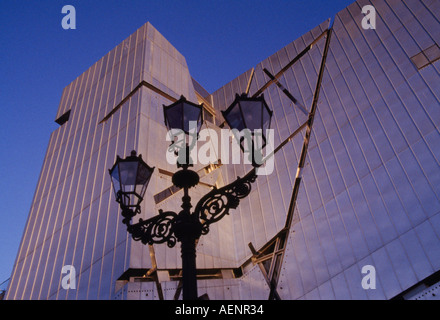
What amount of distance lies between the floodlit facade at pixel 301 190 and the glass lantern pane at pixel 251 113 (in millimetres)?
3970

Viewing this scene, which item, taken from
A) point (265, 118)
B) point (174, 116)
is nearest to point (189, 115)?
point (174, 116)

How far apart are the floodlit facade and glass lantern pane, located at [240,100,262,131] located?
397 centimetres

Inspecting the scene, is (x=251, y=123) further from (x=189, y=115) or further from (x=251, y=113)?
(x=189, y=115)

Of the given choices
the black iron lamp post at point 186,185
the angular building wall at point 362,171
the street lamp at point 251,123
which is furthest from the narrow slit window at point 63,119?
the street lamp at point 251,123

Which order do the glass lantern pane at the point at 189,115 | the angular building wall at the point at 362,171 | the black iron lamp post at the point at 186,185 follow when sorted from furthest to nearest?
the angular building wall at the point at 362,171 < the glass lantern pane at the point at 189,115 < the black iron lamp post at the point at 186,185

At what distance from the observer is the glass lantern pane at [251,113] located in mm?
4051

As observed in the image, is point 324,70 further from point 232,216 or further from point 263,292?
point 263,292

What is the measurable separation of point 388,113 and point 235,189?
5.25 meters

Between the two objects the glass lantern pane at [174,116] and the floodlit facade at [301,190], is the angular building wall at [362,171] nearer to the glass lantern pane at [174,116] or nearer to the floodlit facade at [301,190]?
the floodlit facade at [301,190]

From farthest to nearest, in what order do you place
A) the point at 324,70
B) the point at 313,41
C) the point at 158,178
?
the point at 313,41
the point at 324,70
the point at 158,178

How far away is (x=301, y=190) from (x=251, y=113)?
498 centimetres

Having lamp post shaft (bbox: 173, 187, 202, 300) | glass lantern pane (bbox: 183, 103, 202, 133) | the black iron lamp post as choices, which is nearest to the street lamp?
the black iron lamp post

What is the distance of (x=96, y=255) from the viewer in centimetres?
834
